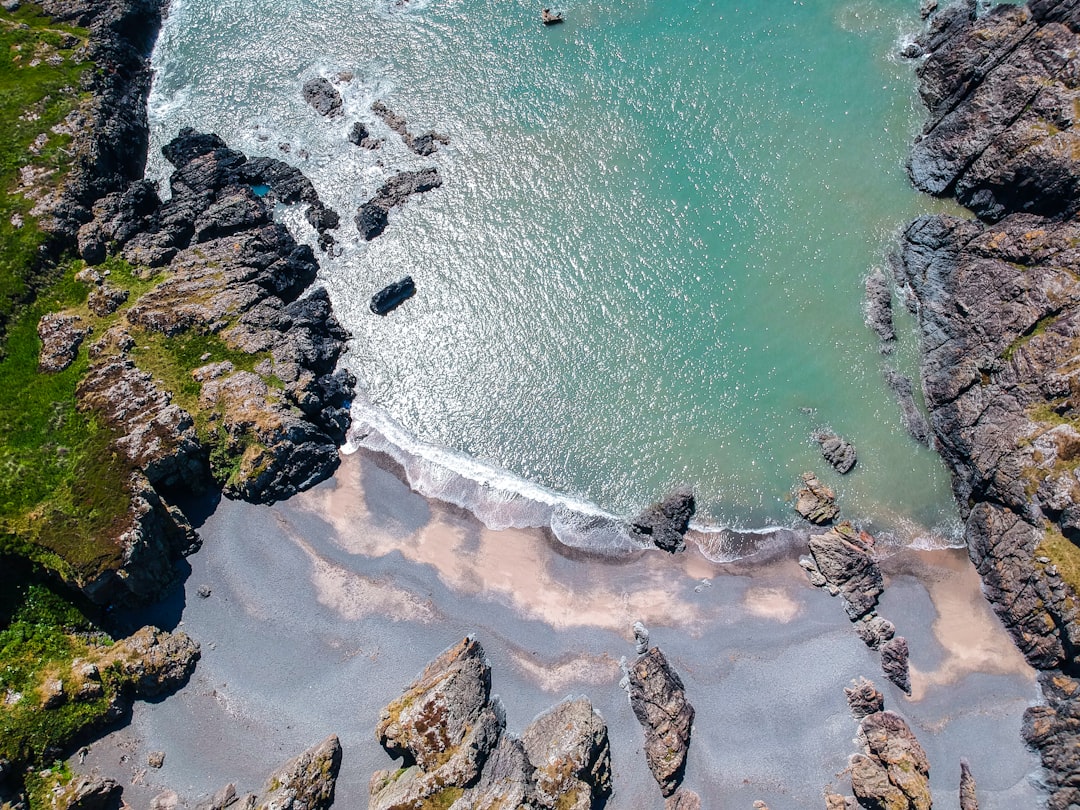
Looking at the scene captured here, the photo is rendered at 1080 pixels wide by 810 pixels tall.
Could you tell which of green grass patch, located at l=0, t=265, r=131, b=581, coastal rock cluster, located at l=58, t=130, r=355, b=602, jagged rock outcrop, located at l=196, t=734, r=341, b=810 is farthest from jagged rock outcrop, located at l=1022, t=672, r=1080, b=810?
green grass patch, located at l=0, t=265, r=131, b=581

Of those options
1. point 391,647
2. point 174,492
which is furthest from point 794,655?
point 174,492

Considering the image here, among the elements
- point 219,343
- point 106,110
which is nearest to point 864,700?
point 219,343

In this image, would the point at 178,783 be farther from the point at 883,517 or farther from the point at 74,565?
the point at 883,517

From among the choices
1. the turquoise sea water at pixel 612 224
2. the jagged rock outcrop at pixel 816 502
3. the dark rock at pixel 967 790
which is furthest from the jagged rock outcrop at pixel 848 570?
the dark rock at pixel 967 790

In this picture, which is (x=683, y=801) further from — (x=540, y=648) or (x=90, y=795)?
(x=90, y=795)

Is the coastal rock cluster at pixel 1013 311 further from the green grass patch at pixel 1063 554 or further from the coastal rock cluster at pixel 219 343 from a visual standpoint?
the coastal rock cluster at pixel 219 343
